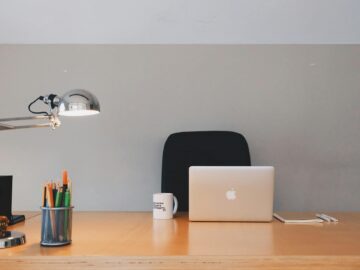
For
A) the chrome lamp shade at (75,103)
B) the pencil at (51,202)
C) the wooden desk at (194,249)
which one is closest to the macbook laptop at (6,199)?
the wooden desk at (194,249)

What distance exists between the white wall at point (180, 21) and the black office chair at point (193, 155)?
70 centimetres

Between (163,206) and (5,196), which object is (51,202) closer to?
(5,196)

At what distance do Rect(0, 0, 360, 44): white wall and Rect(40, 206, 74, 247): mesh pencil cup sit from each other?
65.6 inches

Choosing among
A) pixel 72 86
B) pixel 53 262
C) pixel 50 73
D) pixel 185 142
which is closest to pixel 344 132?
pixel 185 142

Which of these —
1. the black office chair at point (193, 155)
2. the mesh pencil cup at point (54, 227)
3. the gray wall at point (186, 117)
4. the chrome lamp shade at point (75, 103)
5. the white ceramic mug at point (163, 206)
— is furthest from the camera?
the gray wall at point (186, 117)

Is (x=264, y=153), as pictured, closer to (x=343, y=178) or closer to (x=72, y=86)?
(x=343, y=178)

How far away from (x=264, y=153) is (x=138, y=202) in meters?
0.85

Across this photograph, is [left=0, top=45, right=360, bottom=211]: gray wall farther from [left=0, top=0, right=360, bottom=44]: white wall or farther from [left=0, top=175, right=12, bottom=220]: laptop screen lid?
[left=0, top=175, right=12, bottom=220]: laptop screen lid

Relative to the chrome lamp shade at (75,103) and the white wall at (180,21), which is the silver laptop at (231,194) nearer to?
the chrome lamp shade at (75,103)

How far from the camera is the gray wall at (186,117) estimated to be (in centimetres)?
253

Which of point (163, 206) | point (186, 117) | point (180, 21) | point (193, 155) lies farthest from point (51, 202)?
point (180, 21)

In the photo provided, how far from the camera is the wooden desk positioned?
3.10 feet

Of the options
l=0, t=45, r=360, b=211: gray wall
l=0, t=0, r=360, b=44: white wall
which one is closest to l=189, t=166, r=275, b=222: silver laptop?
l=0, t=45, r=360, b=211: gray wall

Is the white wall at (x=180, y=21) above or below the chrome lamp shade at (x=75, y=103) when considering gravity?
above
